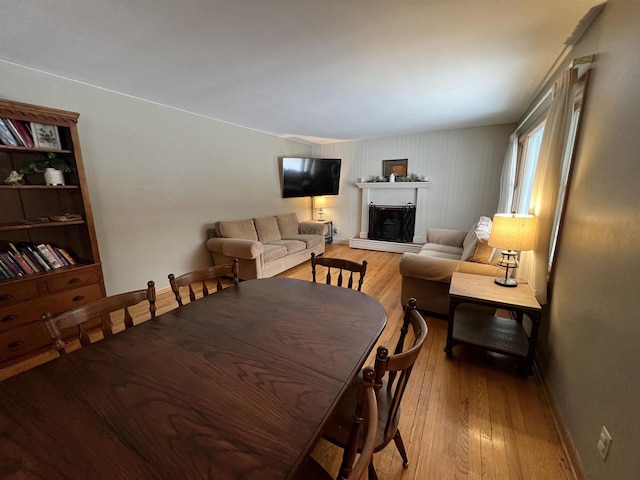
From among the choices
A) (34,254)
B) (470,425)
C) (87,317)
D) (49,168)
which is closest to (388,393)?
(470,425)

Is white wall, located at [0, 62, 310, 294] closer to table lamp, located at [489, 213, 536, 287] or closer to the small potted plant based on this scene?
the small potted plant

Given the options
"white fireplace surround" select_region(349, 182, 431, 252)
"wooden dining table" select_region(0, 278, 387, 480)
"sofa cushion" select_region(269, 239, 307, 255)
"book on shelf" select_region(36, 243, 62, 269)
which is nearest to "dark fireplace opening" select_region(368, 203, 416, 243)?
"white fireplace surround" select_region(349, 182, 431, 252)

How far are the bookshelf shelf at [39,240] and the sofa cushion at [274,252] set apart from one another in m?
1.87

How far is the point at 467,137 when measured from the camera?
4.80 metres

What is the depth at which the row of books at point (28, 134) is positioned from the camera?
204 cm

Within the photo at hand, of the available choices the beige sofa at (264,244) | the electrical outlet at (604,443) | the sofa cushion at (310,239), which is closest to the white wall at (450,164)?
the sofa cushion at (310,239)

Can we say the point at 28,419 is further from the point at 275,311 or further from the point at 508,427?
the point at 508,427

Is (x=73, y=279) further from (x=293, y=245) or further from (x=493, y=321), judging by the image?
(x=493, y=321)

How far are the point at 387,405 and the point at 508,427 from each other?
0.95 metres

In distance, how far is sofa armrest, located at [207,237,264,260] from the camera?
3461 mm

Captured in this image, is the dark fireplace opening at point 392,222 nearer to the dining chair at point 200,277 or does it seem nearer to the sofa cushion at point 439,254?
the sofa cushion at point 439,254

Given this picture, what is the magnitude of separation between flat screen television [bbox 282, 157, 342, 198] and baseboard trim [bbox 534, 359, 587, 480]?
4691 mm

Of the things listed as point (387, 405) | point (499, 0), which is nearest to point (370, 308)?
point (387, 405)

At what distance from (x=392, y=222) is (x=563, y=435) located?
4.55m
